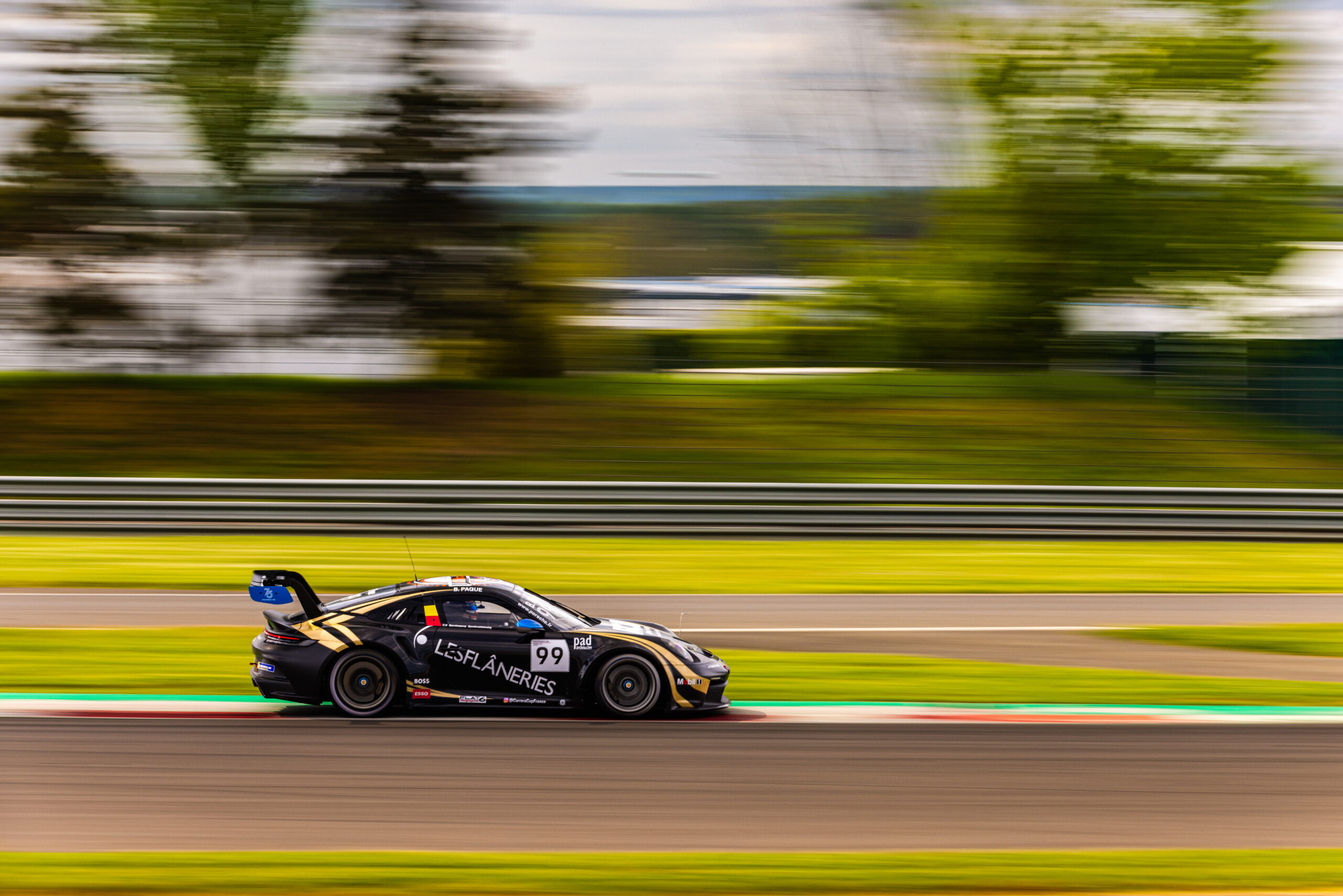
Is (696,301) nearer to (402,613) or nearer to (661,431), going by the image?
(661,431)

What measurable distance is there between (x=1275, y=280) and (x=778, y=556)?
1024cm

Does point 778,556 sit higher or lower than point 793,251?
lower

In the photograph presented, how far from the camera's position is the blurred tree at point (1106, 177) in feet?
66.9

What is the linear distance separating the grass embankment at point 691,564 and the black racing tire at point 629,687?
16.0ft

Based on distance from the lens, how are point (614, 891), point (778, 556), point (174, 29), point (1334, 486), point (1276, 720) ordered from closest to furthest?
point (614, 891), point (1276, 720), point (778, 556), point (1334, 486), point (174, 29)

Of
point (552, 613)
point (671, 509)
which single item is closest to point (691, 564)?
point (671, 509)

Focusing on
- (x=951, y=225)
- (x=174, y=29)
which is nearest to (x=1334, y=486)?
(x=951, y=225)

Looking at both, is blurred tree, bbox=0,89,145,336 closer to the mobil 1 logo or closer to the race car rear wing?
the race car rear wing

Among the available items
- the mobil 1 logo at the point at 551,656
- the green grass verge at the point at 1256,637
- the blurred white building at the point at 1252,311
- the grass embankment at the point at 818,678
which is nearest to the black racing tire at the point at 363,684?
the mobil 1 logo at the point at 551,656

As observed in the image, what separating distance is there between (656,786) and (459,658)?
1.74 metres

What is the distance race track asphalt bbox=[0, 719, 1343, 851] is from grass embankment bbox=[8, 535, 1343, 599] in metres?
5.28

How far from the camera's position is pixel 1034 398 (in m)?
20.4

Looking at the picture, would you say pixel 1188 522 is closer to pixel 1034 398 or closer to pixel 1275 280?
pixel 1034 398

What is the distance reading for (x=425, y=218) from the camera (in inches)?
810
